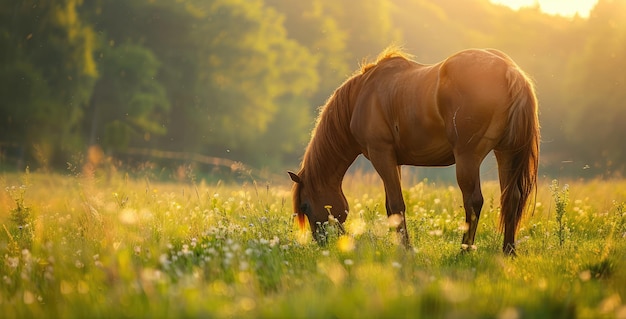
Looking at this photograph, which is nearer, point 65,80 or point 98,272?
point 98,272

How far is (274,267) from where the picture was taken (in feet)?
15.1

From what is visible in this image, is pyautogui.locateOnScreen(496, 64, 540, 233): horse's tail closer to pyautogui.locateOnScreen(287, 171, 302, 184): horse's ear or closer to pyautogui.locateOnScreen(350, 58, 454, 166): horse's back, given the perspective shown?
pyautogui.locateOnScreen(350, 58, 454, 166): horse's back

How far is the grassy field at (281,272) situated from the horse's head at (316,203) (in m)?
0.38

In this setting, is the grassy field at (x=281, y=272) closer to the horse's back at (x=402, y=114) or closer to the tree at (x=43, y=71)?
the horse's back at (x=402, y=114)

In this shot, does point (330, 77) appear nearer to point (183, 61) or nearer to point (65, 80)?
point (183, 61)

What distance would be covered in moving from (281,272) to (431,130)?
250cm

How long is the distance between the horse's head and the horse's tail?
218cm

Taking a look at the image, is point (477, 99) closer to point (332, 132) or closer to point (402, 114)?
point (402, 114)

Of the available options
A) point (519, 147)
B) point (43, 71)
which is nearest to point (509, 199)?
point (519, 147)

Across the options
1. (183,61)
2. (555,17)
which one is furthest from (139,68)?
(555,17)

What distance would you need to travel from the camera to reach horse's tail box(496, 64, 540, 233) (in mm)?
5633

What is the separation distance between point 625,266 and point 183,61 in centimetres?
3216

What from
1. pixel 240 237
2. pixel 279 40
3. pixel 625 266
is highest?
pixel 279 40

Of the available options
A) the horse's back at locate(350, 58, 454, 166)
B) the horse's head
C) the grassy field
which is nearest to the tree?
the grassy field
